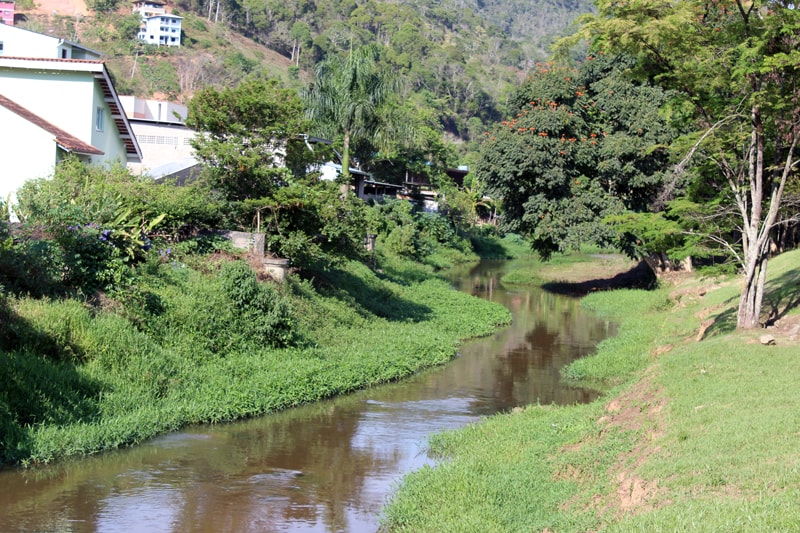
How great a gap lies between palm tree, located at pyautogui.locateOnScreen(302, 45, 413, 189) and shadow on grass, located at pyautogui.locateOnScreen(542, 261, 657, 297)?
12713 mm

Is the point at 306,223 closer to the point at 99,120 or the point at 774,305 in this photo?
the point at 99,120

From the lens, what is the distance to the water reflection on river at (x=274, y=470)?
1101 centimetres

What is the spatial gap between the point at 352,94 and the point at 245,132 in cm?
1451

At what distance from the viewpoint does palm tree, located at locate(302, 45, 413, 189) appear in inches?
1495

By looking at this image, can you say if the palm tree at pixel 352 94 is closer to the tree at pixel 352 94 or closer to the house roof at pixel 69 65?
the tree at pixel 352 94

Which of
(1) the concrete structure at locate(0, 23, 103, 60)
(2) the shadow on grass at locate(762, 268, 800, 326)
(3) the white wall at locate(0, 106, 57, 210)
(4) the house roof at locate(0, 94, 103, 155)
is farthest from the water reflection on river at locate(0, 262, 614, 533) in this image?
(1) the concrete structure at locate(0, 23, 103, 60)

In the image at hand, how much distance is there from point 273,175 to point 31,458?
1312 centimetres

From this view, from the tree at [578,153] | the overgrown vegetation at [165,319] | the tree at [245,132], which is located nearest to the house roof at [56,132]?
the overgrown vegetation at [165,319]

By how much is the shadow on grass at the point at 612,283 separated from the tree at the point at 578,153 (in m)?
4.06

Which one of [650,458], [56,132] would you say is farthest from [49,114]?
[650,458]

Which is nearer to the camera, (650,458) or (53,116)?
(650,458)

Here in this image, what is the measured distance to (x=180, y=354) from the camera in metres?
17.3

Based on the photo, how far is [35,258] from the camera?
16.5m

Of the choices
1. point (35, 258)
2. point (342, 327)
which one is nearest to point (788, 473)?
point (35, 258)
